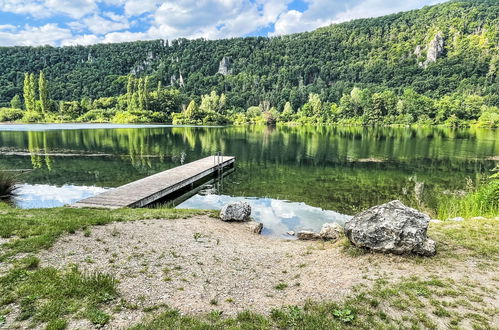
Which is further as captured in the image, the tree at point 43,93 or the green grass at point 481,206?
the tree at point 43,93

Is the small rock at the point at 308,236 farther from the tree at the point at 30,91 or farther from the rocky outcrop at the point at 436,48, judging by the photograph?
the rocky outcrop at the point at 436,48

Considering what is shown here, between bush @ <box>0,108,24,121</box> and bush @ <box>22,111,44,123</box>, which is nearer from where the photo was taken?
bush @ <box>0,108,24,121</box>

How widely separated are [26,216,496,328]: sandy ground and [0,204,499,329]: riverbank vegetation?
156 millimetres

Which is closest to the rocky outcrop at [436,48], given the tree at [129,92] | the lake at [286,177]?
the tree at [129,92]

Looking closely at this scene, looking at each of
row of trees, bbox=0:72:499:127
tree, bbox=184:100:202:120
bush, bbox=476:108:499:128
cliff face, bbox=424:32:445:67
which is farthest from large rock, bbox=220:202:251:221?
cliff face, bbox=424:32:445:67

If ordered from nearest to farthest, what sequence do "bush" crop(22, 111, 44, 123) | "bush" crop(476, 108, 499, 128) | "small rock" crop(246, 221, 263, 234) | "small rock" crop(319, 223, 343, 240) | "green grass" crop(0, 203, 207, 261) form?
"green grass" crop(0, 203, 207, 261) < "small rock" crop(319, 223, 343, 240) < "small rock" crop(246, 221, 263, 234) < "bush" crop(476, 108, 499, 128) < "bush" crop(22, 111, 44, 123)

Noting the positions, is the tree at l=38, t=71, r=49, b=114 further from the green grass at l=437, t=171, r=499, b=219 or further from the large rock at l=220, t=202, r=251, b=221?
the green grass at l=437, t=171, r=499, b=219

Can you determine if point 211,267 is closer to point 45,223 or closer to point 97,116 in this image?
point 45,223

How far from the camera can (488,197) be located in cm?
1422

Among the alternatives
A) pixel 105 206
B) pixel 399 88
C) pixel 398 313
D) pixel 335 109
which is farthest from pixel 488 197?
pixel 399 88

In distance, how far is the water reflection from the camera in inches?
539

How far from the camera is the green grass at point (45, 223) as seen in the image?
731cm

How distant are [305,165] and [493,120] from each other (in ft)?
325

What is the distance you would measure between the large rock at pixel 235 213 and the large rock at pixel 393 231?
558cm
